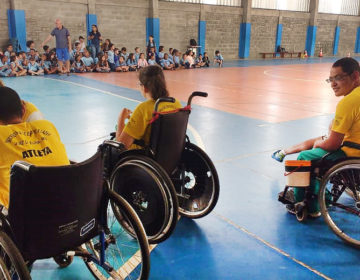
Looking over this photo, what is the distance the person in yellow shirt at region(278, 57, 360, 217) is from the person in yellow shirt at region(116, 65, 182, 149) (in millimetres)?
1054

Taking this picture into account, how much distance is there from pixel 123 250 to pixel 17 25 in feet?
40.8

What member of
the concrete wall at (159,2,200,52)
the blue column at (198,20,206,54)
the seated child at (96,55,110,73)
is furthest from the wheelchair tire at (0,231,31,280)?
the blue column at (198,20,206,54)

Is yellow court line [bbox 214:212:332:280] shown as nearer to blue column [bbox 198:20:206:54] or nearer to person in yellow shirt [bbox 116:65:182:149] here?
person in yellow shirt [bbox 116:65:182:149]

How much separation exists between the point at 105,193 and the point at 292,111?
531 cm

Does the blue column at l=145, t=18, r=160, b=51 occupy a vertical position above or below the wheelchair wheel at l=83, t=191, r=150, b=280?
above

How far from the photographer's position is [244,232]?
8.04 ft

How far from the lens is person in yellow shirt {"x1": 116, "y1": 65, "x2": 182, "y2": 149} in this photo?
2.32 metres

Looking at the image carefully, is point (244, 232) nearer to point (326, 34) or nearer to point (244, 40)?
point (244, 40)

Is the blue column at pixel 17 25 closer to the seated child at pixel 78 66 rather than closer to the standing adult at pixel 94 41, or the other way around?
the seated child at pixel 78 66

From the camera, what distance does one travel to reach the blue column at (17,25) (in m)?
12.4

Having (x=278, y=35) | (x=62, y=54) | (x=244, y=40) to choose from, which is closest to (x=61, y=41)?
(x=62, y=54)

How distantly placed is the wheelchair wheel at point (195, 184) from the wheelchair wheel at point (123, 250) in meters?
0.52

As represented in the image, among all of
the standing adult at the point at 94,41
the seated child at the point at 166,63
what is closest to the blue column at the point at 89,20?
the standing adult at the point at 94,41

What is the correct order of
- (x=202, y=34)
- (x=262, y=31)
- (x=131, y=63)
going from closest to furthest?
1. (x=131, y=63)
2. (x=202, y=34)
3. (x=262, y=31)
